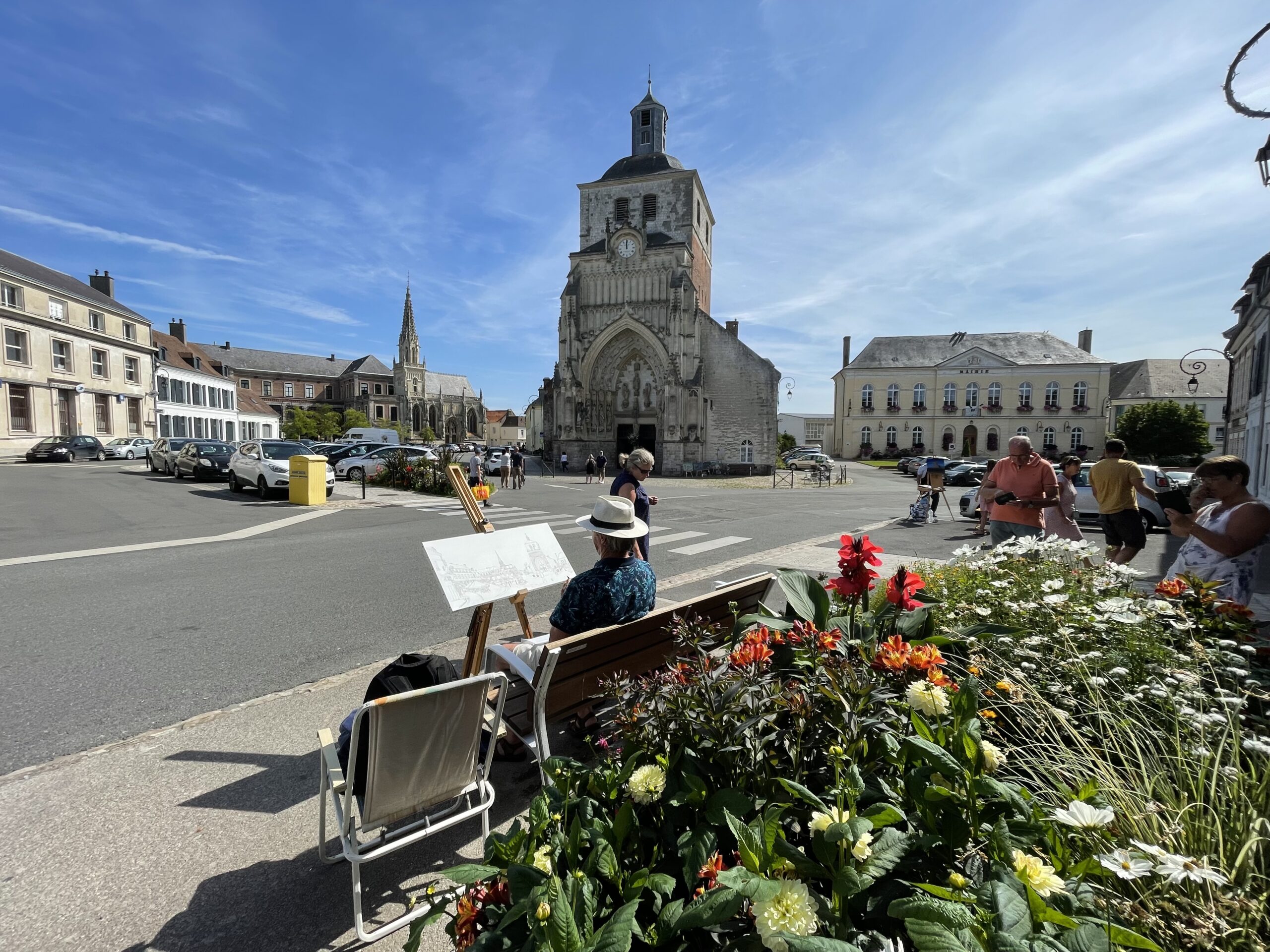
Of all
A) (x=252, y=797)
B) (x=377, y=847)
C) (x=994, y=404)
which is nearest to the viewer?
(x=377, y=847)

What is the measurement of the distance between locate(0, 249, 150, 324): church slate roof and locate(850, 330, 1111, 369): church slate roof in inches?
2346

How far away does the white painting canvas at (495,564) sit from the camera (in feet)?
9.97

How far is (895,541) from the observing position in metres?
10.9

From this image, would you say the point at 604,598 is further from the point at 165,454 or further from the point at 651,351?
the point at 651,351

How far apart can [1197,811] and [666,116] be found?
4665cm

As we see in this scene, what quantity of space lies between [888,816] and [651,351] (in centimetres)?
3469

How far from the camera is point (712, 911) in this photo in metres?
1.28

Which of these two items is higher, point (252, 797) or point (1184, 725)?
point (1184, 725)

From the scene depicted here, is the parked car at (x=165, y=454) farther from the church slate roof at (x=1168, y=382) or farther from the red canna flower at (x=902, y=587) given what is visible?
the church slate roof at (x=1168, y=382)

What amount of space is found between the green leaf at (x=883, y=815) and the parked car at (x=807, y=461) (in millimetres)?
35091

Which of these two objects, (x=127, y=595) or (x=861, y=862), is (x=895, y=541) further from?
(x=127, y=595)

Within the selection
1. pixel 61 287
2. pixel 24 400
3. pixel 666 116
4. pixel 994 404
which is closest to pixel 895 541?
pixel 666 116

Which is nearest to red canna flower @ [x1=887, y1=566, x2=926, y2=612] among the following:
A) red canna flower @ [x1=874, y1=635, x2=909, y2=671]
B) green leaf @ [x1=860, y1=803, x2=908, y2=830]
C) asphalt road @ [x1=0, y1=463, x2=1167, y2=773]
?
red canna flower @ [x1=874, y1=635, x2=909, y2=671]

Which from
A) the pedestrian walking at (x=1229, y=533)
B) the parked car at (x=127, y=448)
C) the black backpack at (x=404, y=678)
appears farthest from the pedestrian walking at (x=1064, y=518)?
the parked car at (x=127, y=448)
